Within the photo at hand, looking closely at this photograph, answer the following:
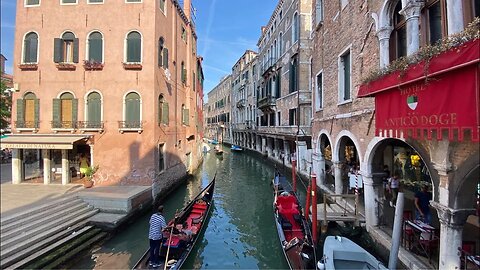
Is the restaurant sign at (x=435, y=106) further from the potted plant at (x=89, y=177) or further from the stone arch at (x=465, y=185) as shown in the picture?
the potted plant at (x=89, y=177)

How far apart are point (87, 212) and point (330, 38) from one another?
33.0 ft

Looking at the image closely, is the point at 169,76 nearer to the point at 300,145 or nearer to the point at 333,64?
the point at 333,64

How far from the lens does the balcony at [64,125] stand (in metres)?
10.5

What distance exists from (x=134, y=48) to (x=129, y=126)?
118 inches

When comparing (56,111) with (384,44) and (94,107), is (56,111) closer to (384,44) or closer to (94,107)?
(94,107)

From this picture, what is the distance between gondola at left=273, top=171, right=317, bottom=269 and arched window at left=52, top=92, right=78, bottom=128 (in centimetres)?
831

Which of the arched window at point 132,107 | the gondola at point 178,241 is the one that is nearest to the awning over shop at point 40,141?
the arched window at point 132,107

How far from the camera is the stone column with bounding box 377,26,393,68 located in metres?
6.45

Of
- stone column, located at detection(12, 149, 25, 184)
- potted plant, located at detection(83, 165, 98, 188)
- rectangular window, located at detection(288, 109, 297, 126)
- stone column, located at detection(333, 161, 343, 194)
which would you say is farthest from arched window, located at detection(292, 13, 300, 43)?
stone column, located at detection(12, 149, 25, 184)

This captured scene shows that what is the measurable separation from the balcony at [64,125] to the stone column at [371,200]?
10.3m

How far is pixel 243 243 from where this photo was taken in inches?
326

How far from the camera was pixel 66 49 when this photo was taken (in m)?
10.8

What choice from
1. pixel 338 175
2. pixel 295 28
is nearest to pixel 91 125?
pixel 338 175

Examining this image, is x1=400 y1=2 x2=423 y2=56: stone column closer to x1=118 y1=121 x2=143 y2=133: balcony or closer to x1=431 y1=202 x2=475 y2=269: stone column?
x1=431 y1=202 x2=475 y2=269: stone column
